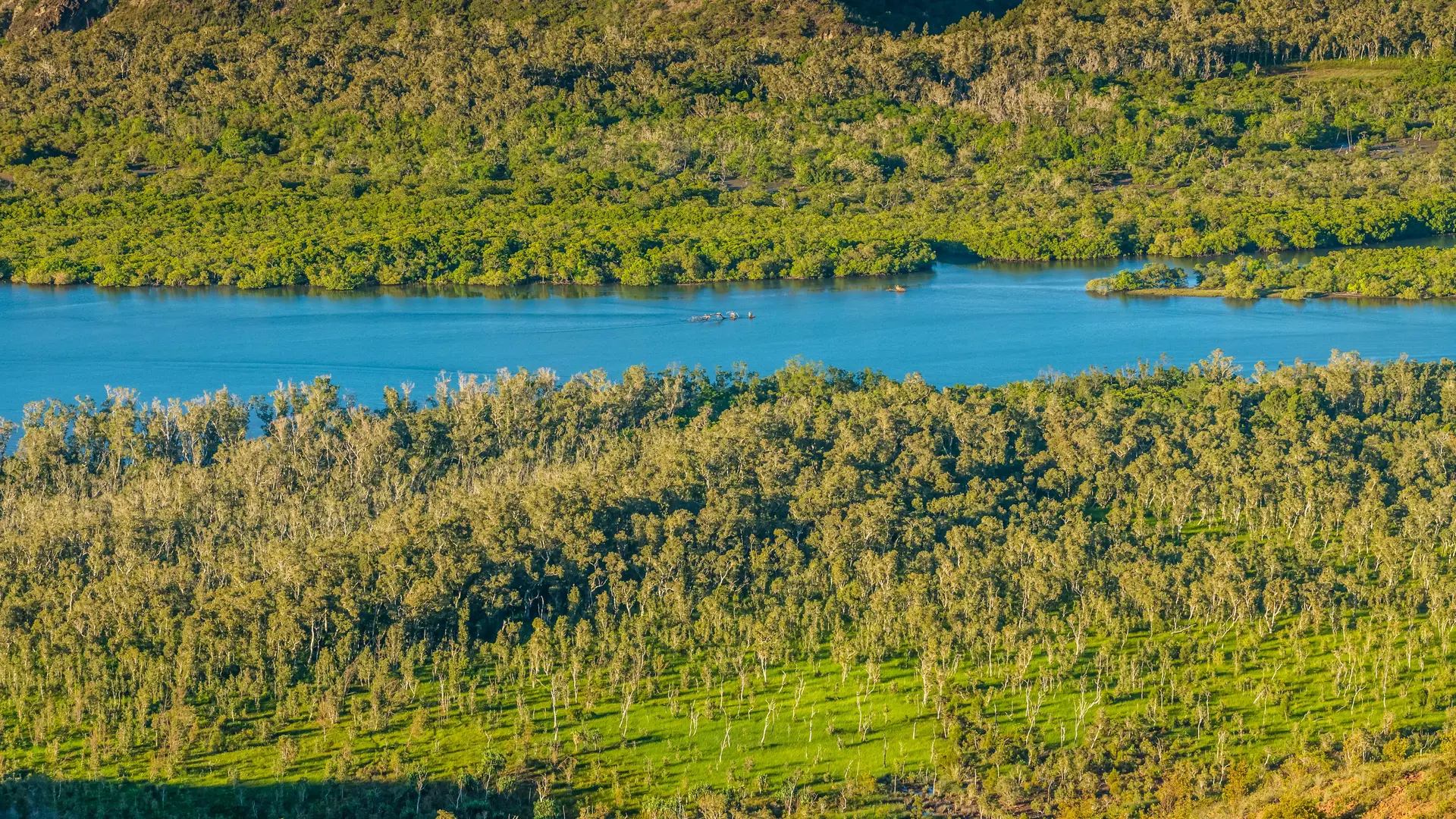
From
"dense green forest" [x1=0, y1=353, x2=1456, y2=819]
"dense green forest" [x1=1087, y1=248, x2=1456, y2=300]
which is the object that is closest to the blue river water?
"dense green forest" [x1=1087, y1=248, x2=1456, y2=300]

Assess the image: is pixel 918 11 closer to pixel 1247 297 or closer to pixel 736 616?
pixel 1247 297

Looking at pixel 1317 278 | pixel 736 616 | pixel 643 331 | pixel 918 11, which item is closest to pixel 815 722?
pixel 736 616

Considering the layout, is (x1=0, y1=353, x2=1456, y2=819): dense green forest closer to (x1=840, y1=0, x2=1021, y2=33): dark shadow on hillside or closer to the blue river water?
the blue river water

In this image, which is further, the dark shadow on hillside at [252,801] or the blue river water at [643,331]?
the blue river water at [643,331]

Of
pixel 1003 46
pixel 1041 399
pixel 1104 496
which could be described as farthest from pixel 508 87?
pixel 1104 496

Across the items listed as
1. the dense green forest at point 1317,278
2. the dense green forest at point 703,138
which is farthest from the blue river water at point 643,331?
the dense green forest at point 703,138

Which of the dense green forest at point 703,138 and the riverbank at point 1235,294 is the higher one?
the dense green forest at point 703,138

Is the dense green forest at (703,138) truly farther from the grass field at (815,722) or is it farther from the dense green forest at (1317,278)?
the grass field at (815,722)
